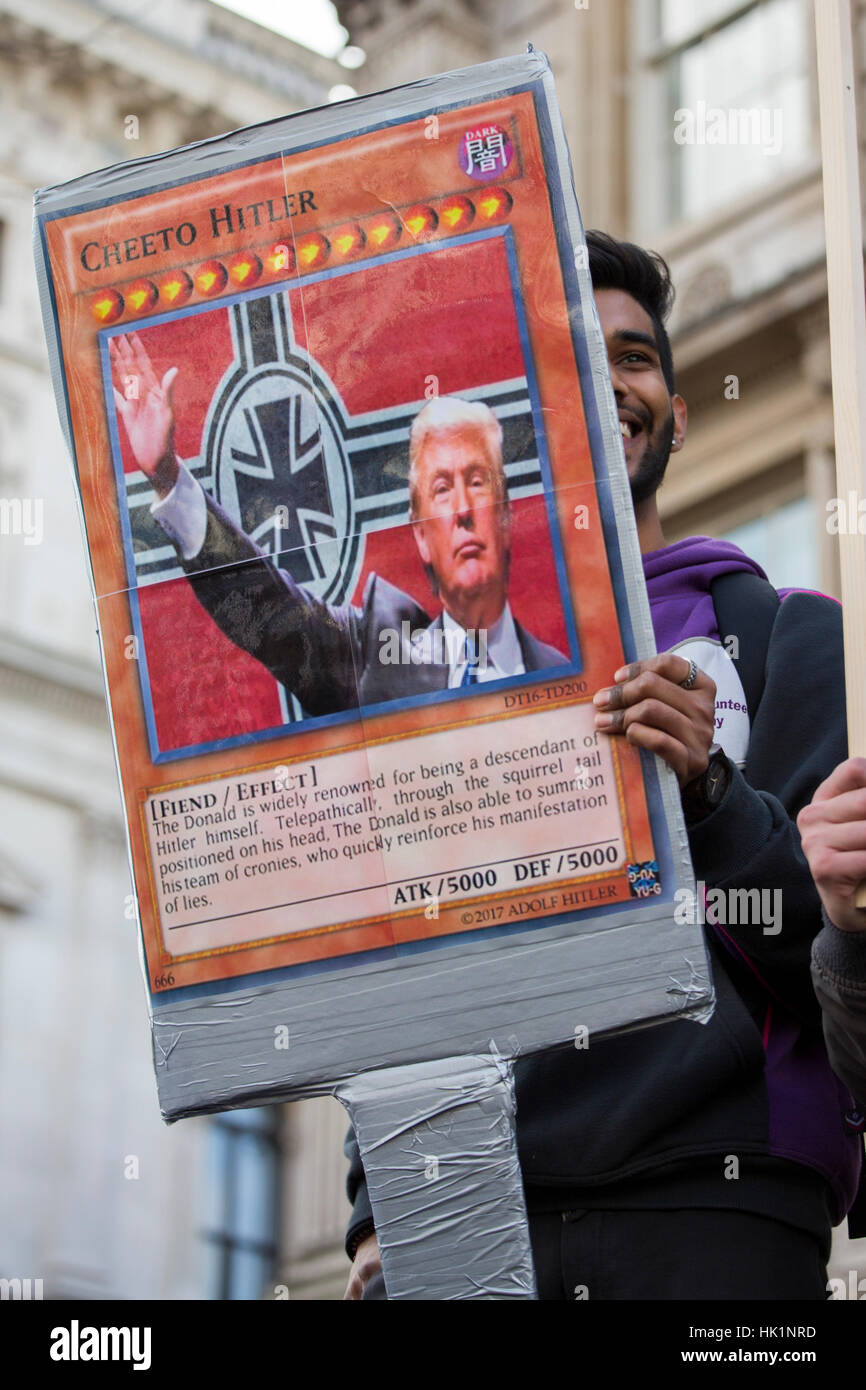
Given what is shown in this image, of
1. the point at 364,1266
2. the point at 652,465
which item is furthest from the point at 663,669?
the point at 364,1266

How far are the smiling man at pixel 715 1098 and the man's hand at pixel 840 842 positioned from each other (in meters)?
0.17

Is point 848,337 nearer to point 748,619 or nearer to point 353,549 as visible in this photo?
point 748,619

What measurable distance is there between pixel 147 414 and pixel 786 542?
8031 mm

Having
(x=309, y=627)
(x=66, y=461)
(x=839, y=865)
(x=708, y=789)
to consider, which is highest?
(x=66, y=461)

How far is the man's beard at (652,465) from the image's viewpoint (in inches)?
116

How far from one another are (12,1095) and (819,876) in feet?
52.2

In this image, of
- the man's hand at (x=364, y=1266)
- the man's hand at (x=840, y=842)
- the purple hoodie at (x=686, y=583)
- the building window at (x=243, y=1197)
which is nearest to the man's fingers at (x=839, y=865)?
the man's hand at (x=840, y=842)

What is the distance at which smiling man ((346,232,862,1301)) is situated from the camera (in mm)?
2381

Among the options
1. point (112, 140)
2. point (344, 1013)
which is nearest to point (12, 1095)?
point (112, 140)

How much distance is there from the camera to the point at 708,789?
246cm

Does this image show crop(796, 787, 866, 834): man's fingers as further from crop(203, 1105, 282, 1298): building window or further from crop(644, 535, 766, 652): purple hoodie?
crop(203, 1105, 282, 1298): building window

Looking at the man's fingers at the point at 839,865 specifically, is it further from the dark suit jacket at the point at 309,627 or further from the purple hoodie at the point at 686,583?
the purple hoodie at the point at 686,583

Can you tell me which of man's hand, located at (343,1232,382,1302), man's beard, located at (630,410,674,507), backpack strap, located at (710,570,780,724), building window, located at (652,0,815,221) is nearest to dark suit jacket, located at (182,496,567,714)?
backpack strap, located at (710,570,780,724)
